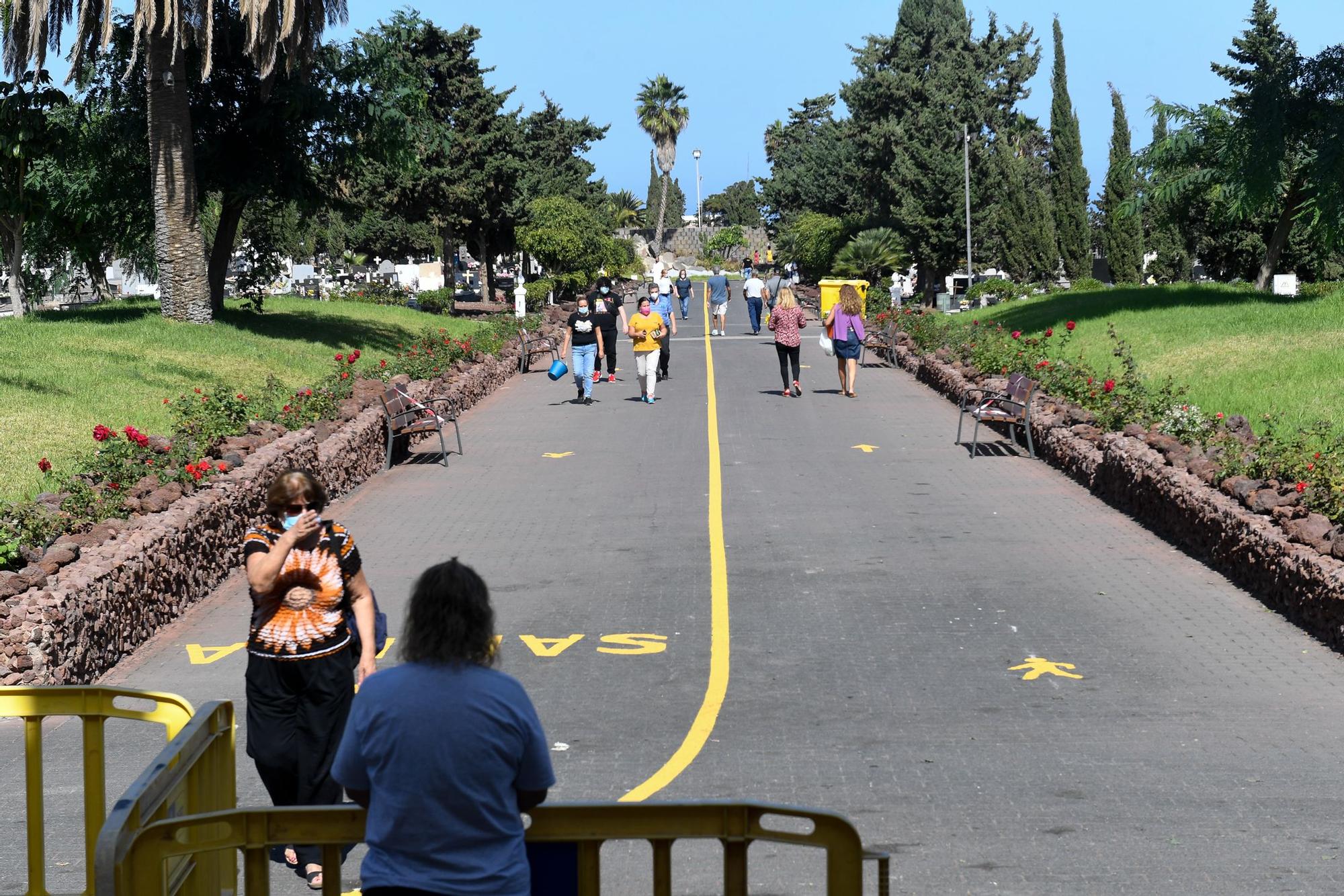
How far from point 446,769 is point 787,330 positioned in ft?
68.8

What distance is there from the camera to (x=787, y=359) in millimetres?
25250

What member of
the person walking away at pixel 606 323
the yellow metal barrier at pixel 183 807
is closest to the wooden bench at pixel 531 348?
the person walking away at pixel 606 323

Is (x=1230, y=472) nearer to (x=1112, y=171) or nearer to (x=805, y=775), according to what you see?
(x=805, y=775)

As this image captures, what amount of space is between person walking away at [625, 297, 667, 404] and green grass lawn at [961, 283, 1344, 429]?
7871 mm

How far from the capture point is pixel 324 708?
6160mm

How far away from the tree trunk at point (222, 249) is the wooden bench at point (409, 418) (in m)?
15.2

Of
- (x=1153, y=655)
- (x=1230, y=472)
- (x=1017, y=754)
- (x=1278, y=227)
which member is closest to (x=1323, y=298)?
(x=1278, y=227)

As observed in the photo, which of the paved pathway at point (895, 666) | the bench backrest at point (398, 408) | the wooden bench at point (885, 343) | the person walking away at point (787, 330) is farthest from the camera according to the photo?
the wooden bench at point (885, 343)

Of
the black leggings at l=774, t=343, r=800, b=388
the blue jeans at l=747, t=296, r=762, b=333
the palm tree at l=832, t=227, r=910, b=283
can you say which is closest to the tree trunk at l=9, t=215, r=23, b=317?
the blue jeans at l=747, t=296, r=762, b=333

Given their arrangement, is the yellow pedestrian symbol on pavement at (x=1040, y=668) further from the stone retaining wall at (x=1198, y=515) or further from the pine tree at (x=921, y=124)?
the pine tree at (x=921, y=124)

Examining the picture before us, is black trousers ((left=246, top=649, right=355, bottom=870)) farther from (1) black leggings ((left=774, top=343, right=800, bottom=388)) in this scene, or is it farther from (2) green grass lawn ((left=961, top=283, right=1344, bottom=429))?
(1) black leggings ((left=774, top=343, right=800, bottom=388))

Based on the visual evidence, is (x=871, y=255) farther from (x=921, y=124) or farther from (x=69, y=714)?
(x=69, y=714)

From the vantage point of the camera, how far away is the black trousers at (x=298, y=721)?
20.1ft

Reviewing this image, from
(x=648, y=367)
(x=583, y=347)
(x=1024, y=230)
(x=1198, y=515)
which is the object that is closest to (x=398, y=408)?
(x=583, y=347)
